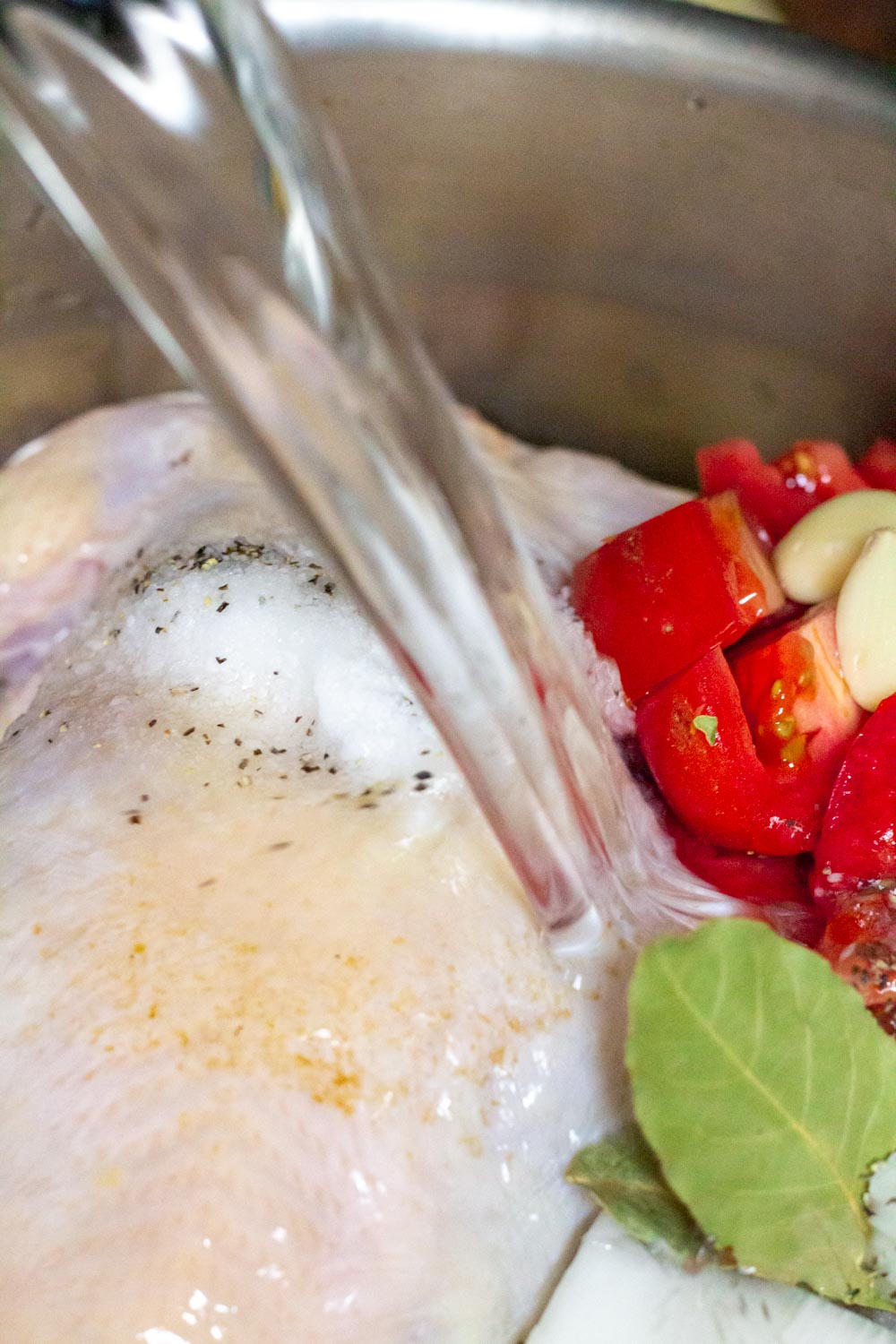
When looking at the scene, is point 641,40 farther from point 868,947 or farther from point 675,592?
point 868,947

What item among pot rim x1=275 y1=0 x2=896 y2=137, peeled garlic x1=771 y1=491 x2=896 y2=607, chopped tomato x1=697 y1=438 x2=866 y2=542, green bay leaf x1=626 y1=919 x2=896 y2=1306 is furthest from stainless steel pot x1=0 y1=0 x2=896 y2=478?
green bay leaf x1=626 y1=919 x2=896 y2=1306

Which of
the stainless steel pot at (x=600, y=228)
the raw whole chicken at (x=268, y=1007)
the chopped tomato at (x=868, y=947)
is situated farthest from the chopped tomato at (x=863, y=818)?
the stainless steel pot at (x=600, y=228)

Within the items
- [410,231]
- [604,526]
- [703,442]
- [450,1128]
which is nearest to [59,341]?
[410,231]

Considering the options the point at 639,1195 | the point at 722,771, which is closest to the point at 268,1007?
the point at 639,1195

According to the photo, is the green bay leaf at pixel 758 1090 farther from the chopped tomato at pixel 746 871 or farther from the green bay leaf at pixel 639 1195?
the chopped tomato at pixel 746 871

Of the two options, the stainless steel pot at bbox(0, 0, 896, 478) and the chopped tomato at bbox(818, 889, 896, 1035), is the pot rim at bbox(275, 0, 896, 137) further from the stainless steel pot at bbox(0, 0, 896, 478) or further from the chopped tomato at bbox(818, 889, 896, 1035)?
the chopped tomato at bbox(818, 889, 896, 1035)
